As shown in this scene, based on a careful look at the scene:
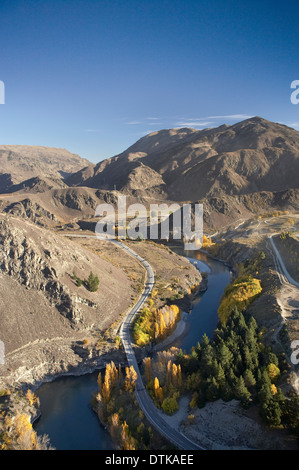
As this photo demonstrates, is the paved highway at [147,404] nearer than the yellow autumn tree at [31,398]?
Yes

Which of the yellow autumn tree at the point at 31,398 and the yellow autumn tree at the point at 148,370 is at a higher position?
the yellow autumn tree at the point at 148,370

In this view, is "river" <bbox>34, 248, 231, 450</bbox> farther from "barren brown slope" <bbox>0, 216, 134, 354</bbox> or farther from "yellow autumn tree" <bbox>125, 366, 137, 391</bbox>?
"barren brown slope" <bbox>0, 216, 134, 354</bbox>

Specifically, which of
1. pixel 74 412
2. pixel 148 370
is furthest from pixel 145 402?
pixel 74 412

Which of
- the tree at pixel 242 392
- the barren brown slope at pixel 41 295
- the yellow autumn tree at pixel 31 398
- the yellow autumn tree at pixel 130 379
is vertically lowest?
the yellow autumn tree at pixel 31 398

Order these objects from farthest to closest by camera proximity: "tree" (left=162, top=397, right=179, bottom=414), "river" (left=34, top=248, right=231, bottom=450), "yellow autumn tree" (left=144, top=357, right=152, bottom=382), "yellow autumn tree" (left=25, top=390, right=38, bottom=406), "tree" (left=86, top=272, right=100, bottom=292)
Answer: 1. "tree" (left=86, top=272, right=100, bottom=292)
2. "yellow autumn tree" (left=144, top=357, right=152, bottom=382)
3. "yellow autumn tree" (left=25, top=390, right=38, bottom=406)
4. "tree" (left=162, top=397, right=179, bottom=414)
5. "river" (left=34, top=248, right=231, bottom=450)

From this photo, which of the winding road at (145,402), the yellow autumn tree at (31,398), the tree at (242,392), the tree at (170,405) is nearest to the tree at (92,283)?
the winding road at (145,402)

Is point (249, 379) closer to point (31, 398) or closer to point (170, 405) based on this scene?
point (170, 405)

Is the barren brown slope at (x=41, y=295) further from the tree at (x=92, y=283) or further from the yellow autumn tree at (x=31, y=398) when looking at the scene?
the yellow autumn tree at (x=31, y=398)

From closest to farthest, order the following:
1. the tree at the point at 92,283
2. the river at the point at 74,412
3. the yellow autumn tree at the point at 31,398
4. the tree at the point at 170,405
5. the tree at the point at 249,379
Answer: the river at the point at 74,412
the tree at the point at 170,405
the tree at the point at 249,379
the yellow autumn tree at the point at 31,398
the tree at the point at 92,283

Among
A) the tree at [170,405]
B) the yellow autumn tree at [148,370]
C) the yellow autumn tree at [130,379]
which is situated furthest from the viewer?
the yellow autumn tree at [148,370]

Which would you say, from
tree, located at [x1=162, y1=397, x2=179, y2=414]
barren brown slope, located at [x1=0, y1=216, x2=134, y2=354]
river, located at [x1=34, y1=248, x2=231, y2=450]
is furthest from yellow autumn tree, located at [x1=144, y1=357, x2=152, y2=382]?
barren brown slope, located at [x1=0, y1=216, x2=134, y2=354]
